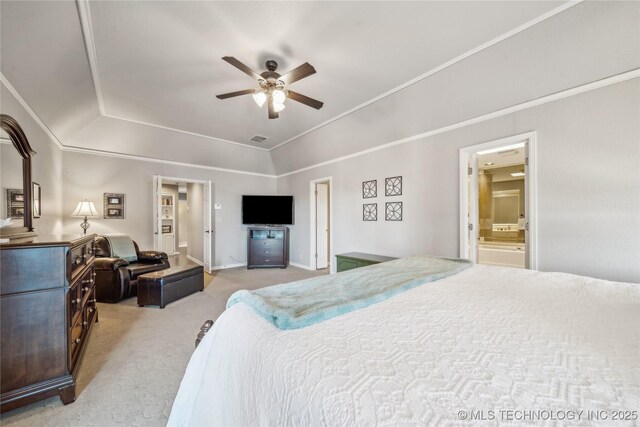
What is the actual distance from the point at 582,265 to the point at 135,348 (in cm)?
430

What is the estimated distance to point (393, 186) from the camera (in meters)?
3.96

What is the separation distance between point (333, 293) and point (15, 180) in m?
2.83

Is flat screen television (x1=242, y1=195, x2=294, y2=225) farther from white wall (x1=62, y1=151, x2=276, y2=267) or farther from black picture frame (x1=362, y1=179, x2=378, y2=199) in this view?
black picture frame (x1=362, y1=179, x2=378, y2=199)

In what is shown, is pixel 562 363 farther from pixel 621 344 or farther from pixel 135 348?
pixel 135 348

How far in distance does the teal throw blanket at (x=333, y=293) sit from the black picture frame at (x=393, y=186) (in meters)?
2.02

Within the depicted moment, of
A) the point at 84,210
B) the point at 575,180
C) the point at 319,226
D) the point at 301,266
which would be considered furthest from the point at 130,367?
the point at 575,180

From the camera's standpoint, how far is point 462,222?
3.13 m

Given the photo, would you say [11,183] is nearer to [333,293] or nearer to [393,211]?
[333,293]

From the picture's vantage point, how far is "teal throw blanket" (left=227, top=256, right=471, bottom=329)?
3.32 ft

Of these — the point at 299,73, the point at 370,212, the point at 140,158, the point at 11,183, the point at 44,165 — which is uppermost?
the point at 299,73

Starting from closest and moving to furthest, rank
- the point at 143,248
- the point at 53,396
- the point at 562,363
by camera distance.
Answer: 1. the point at 562,363
2. the point at 53,396
3. the point at 143,248

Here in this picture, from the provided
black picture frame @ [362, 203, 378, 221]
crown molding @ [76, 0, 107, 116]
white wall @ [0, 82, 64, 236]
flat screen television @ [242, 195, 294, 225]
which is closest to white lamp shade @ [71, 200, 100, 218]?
white wall @ [0, 82, 64, 236]

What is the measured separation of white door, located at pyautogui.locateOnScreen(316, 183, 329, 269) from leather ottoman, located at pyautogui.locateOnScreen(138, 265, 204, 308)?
2.85 m

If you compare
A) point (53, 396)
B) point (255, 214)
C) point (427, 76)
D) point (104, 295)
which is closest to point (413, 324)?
point (53, 396)
